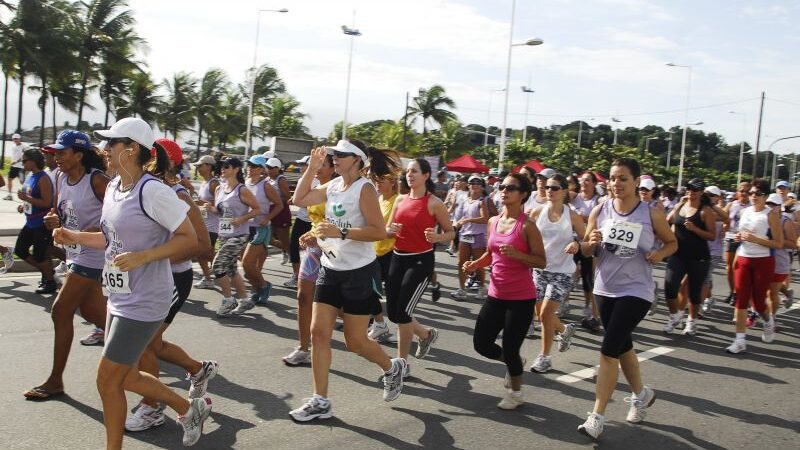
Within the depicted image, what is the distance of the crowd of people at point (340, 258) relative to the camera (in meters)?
3.81

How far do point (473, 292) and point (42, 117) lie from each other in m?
40.1

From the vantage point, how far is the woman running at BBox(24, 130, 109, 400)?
5.02m

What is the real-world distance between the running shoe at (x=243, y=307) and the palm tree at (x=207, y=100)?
52.6 m

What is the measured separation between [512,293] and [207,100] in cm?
5735

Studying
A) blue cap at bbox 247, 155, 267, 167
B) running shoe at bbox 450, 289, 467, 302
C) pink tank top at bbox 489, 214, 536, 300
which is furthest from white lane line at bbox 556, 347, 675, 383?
blue cap at bbox 247, 155, 267, 167

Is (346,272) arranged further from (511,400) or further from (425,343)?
(425,343)

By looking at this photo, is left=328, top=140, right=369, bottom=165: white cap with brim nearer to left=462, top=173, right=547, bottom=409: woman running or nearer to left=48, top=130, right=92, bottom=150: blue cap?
left=462, top=173, right=547, bottom=409: woman running

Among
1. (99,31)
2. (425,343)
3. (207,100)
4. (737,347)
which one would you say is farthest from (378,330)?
(207,100)

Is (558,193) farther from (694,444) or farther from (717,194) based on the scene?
(717,194)

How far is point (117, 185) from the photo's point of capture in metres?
3.92

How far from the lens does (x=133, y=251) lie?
3.79 m

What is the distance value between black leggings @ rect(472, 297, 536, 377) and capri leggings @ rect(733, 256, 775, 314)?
3926mm

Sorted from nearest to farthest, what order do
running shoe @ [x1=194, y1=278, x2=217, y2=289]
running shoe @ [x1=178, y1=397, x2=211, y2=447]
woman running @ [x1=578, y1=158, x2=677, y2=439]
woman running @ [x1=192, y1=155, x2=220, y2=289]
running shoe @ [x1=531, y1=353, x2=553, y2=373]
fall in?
running shoe @ [x1=178, y1=397, x2=211, y2=447], woman running @ [x1=578, y1=158, x2=677, y2=439], running shoe @ [x1=531, y1=353, x2=553, y2=373], woman running @ [x1=192, y1=155, x2=220, y2=289], running shoe @ [x1=194, y1=278, x2=217, y2=289]

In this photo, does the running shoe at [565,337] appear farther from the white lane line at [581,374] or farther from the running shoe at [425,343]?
the running shoe at [425,343]
